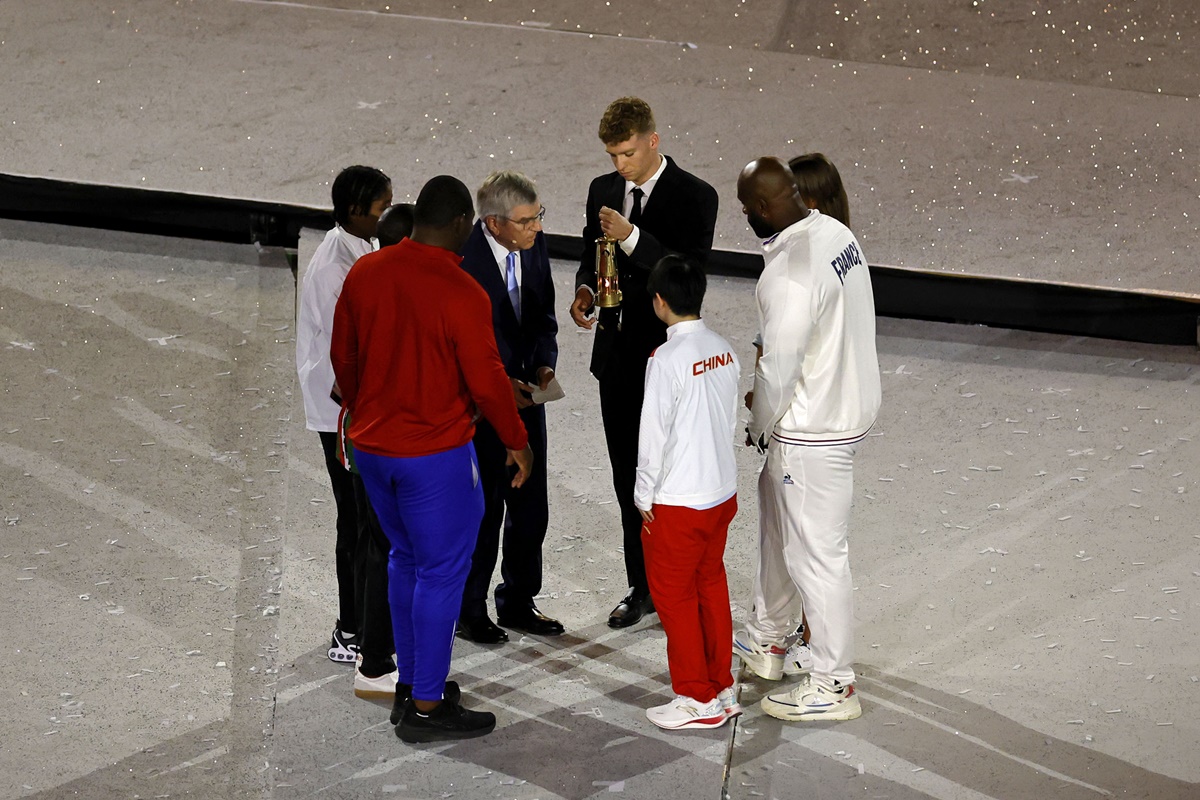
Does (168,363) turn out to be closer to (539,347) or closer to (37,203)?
(37,203)

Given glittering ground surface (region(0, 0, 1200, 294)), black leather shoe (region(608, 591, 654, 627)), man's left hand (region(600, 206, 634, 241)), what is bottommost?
black leather shoe (region(608, 591, 654, 627))

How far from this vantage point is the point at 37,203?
620 centimetres

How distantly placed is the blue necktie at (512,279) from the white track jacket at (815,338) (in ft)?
2.33

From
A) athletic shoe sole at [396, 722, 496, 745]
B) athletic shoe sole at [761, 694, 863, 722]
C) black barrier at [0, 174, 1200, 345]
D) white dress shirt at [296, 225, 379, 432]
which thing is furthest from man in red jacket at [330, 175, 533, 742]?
black barrier at [0, 174, 1200, 345]

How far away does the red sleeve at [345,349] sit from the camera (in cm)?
316

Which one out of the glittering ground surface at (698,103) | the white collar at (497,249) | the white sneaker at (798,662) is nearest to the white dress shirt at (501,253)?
the white collar at (497,249)

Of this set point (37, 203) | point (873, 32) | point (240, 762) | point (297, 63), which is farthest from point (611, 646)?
point (873, 32)

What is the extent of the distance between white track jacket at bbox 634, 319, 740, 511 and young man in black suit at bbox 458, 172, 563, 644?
528mm

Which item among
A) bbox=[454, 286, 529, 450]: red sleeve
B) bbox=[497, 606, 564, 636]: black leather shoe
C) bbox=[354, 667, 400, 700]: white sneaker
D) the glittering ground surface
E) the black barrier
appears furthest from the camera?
the glittering ground surface

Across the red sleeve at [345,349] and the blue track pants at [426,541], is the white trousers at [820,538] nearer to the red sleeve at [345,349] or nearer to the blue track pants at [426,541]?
the blue track pants at [426,541]

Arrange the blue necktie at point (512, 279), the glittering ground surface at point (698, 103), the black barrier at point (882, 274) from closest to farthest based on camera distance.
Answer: the blue necktie at point (512, 279), the black barrier at point (882, 274), the glittering ground surface at point (698, 103)

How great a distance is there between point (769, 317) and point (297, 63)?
5.06 m

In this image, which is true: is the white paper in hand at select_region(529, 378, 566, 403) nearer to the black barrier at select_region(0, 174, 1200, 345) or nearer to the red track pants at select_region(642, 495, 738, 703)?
the red track pants at select_region(642, 495, 738, 703)

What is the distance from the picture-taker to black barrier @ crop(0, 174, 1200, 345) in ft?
18.6
